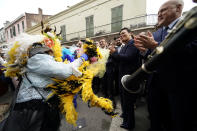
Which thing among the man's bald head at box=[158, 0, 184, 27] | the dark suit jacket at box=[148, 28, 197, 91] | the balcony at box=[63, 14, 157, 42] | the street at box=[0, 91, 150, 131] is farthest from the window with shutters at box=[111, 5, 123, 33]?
the dark suit jacket at box=[148, 28, 197, 91]

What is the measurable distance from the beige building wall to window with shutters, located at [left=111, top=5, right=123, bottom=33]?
34 centimetres

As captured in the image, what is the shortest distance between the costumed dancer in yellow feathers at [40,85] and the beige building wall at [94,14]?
411 inches

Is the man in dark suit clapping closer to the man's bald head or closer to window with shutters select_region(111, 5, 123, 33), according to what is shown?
the man's bald head

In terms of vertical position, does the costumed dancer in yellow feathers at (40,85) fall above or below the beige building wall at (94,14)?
below

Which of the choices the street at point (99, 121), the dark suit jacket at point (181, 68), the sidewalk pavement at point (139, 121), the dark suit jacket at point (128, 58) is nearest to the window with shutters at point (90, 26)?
the street at point (99, 121)

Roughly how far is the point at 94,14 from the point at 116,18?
10.0ft

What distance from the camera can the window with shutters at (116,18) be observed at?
10.7 m

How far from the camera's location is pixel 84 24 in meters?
13.9

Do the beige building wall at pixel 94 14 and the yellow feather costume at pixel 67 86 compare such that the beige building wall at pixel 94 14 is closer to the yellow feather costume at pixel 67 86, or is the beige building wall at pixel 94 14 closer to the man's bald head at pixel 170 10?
the man's bald head at pixel 170 10

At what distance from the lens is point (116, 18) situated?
36.6 feet

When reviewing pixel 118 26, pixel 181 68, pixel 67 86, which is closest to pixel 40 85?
pixel 67 86

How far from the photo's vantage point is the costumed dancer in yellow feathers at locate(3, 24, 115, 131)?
129cm

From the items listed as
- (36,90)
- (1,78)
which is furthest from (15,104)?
(1,78)

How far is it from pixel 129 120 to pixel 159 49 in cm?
211
